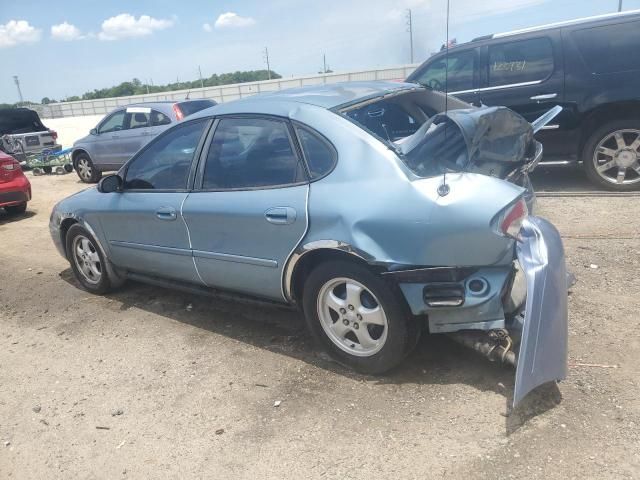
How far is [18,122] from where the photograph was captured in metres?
15.2

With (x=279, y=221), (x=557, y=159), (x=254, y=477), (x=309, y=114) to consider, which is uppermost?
(x=309, y=114)

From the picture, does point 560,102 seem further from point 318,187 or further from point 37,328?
point 37,328

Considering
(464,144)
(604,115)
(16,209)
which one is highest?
(464,144)

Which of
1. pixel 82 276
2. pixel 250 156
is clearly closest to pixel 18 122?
pixel 82 276

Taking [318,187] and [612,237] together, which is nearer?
[318,187]

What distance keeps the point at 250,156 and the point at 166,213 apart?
85 centimetres

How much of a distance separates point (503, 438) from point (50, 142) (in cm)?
1568

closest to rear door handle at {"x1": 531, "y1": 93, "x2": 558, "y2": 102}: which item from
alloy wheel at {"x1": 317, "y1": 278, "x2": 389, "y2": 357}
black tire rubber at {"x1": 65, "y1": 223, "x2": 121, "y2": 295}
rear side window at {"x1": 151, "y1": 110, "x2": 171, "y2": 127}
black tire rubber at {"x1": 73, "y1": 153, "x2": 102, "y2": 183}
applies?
alloy wheel at {"x1": 317, "y1": 278, "x2": 389, "y2": 357}

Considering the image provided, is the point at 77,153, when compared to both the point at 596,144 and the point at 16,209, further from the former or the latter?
the point at 596,144

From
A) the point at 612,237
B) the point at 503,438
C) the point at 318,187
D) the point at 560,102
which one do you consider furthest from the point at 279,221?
the point at 560,102

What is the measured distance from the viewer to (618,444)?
247 cm

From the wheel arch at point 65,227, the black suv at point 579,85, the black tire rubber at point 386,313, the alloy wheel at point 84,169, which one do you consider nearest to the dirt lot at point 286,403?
the black tire rubber at point 386,313

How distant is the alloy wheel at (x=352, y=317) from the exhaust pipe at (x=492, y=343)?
0.45 metres

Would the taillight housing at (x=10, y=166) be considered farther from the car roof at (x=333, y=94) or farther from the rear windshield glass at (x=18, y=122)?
the rear windshield glass at (x=18, y=122)
